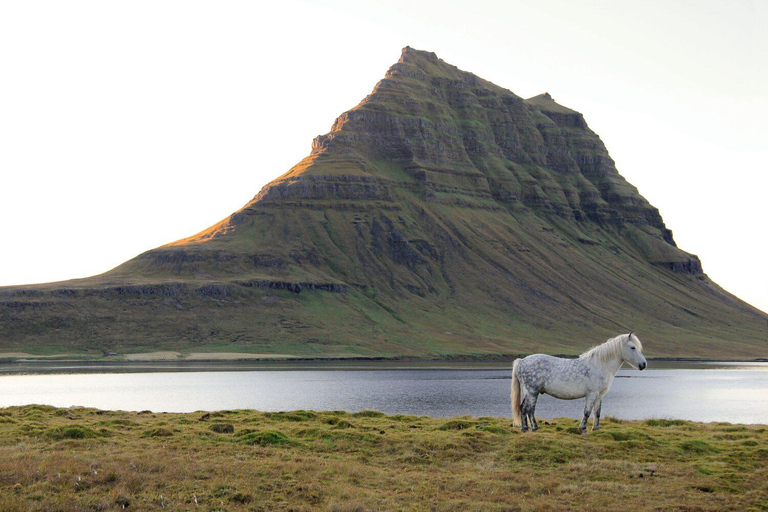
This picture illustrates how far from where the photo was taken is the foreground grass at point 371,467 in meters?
21.3

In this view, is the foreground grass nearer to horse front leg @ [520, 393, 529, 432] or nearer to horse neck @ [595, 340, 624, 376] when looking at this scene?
horse front leg @ [520, 393, 529, 432]

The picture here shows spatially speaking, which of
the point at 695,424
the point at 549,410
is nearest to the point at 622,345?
the point at 695,424

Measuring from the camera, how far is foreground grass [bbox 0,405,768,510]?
Result: 21312mm

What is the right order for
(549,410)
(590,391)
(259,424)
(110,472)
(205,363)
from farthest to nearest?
(205,363)
(549,410)
(259,424)
(590,391)
(110,472)

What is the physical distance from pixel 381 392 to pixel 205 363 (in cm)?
10727

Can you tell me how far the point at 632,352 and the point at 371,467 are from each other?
12600 mm

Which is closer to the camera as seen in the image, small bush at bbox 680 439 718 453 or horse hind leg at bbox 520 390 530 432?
small bush at bbox 680 439 718 453

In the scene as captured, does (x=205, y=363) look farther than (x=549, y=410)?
Yes

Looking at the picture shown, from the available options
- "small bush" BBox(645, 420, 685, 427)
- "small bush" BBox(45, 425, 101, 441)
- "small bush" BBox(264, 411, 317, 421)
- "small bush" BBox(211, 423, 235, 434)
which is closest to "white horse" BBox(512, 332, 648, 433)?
"small bush" BBox(645, 420, 685, 427)

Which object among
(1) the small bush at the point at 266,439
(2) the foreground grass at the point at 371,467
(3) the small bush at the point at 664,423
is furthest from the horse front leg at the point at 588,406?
(1) the small bush at the point at 266,439

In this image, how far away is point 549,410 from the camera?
6750 centimetres

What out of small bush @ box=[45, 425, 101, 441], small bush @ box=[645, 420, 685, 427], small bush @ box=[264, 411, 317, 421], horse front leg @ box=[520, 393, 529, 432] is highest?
horse front leg @ box=[520, 393, 529, 432]

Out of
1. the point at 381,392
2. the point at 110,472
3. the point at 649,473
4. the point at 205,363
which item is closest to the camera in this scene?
the point at 110,472

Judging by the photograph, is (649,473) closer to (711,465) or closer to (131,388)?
(711,465)
